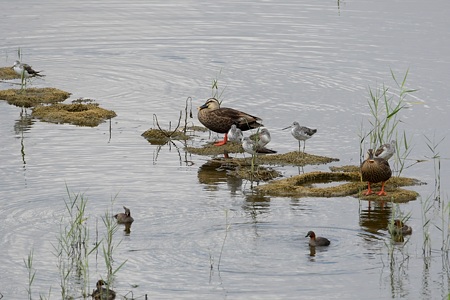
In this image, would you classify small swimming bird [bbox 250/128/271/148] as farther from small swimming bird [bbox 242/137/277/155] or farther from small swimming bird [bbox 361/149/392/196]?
small swimming bird [bbox 361/149/392/196]

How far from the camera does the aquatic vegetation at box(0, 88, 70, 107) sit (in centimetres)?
2352

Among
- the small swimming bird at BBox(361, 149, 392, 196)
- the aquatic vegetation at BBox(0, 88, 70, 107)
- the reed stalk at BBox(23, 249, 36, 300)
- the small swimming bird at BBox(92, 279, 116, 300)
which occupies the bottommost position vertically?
the small swimming bird at BBox(92, 279, 116, 300)

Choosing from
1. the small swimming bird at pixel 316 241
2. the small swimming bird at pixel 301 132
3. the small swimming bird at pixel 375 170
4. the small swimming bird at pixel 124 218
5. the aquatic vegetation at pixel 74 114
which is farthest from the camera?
the aquatic vegetation at pixel 74 114

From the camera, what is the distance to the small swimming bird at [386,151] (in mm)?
18078

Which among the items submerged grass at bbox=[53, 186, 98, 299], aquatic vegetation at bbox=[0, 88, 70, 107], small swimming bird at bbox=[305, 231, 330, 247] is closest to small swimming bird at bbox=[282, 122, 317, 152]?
small swimming bird at bbox=[305, 231, 330, 247]

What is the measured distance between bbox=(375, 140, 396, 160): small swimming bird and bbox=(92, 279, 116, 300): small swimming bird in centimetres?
699

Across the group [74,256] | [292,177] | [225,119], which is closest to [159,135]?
[225,119]

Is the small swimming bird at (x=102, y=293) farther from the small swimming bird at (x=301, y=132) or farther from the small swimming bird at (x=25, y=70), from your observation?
the small swimming bird at (x=25, y=70)

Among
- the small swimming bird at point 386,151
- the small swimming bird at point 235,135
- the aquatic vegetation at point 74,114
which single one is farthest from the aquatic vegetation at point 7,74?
the small swimming bird at point 386,151

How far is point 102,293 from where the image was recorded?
12.2 metres

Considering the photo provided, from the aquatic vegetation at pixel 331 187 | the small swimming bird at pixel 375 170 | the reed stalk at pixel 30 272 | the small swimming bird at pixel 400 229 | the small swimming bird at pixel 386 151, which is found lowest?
the reed stalk at pixel 30 272

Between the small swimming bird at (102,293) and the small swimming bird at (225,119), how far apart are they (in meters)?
8.71

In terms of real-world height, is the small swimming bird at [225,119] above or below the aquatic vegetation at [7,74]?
below

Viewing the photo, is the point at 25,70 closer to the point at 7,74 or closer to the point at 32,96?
the point at 32,96
